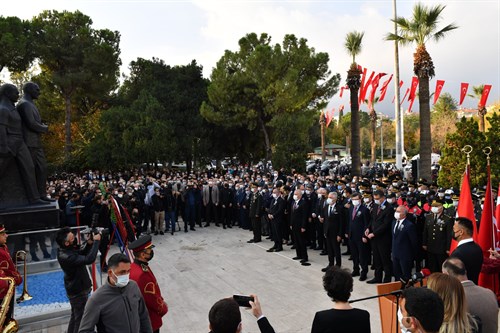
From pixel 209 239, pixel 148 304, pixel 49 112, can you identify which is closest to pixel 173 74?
pixel 49 112

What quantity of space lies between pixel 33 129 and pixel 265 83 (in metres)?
18.5

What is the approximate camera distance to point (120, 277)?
3254 mm

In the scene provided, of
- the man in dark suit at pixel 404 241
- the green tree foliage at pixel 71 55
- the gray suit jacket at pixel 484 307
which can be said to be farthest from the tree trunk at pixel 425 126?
the green tree foliage at pixel 71 55

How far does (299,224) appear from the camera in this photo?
32.3ft

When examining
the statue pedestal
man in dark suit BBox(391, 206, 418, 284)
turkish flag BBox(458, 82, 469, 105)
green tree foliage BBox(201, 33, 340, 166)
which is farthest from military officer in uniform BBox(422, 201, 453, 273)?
turkish flag BBox(458, 82, 469, 105)

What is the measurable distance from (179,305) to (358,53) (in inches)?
750

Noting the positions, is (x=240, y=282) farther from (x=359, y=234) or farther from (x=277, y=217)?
(x=277, y=217)

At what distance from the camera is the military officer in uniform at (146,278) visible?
3.87 m

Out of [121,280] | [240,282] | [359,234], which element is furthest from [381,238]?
[121,280]

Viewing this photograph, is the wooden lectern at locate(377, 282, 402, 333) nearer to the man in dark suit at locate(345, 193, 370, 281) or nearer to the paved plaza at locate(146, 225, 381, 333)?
the paved plaza at locate(146, 225, 381, 333)

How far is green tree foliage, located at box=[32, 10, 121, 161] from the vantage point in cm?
2855

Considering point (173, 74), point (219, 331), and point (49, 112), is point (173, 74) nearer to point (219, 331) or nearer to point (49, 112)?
point (49, 112)

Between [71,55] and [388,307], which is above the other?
[71,55]

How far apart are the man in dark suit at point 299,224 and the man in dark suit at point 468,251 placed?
512cm
